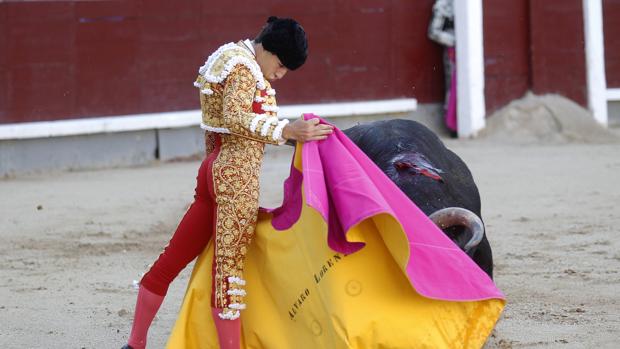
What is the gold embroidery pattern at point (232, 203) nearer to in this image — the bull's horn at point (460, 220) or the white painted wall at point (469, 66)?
the bull's horn at point (460, 220)

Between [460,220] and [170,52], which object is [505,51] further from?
[460,220]

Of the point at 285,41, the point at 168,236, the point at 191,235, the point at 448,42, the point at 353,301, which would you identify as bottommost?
the point at 168,236

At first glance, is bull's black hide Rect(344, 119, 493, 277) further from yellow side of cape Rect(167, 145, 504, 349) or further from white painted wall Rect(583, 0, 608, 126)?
white painted wall Rect(583, 0, 608, 126)

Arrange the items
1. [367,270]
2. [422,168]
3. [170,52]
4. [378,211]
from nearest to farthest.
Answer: [378,211], [367,270], [422,168], [170,52]

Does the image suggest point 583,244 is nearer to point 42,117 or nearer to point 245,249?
point 245,249

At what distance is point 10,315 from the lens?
3498mm

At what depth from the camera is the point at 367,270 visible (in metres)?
2.50


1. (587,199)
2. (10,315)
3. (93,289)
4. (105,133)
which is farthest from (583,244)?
(105,133)

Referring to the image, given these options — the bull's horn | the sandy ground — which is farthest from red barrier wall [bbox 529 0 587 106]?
the bull's horn

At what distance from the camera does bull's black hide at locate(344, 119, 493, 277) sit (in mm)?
2967

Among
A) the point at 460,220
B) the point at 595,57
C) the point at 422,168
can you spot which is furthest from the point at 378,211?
the point at 595,57

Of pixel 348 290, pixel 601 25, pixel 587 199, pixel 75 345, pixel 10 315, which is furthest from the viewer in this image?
pixel 601 25

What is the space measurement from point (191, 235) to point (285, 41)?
1.67 feet

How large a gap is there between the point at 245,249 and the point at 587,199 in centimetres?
318
